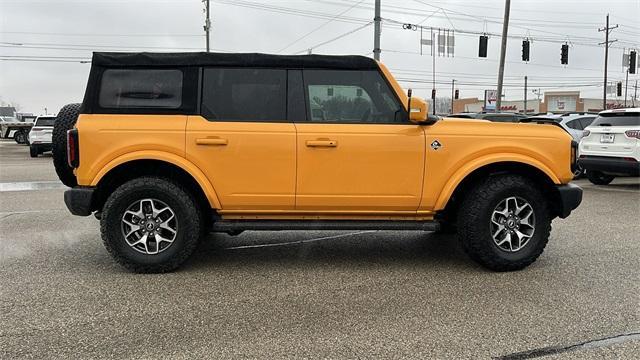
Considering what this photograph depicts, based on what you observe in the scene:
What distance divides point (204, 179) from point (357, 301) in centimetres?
176

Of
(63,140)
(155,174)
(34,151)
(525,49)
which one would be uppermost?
(525,49)

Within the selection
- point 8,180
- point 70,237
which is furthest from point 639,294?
point 8,180

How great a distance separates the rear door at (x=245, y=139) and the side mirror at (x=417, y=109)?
1.08 meters

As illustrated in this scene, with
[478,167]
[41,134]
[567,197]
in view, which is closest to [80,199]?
[478,167]

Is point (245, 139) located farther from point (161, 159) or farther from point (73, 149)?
point (73, 149)

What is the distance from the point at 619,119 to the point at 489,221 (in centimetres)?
732

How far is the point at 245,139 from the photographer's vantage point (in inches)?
183

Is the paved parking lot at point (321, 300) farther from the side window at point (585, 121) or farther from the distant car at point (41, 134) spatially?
the distant car at point (41, 134)

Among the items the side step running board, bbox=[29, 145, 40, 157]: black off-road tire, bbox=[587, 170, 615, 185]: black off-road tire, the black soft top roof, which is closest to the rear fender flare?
the side step running board

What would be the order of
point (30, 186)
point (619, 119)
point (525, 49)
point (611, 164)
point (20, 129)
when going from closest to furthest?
point (611, 164) → point (619, 119) → point (30, 186) → point (525, 49) → point (20, 129)

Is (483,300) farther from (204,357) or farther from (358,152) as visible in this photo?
(204,357)

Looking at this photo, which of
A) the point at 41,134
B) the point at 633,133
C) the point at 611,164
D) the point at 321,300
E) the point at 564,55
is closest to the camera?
the point at 321,300

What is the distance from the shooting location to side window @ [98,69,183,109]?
473cm

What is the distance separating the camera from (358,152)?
469 centimetres
